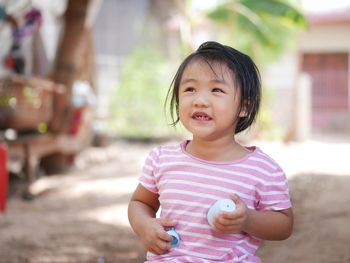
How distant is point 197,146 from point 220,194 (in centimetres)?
20

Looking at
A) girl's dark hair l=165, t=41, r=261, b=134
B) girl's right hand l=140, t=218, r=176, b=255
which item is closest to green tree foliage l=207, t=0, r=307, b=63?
girl's dark hair l=165, t=41, r=261, b=134

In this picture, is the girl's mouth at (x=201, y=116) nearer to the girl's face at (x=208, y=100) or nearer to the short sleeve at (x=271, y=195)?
the girl's face at (x=208, y=100)

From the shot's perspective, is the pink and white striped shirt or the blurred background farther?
the blurred background

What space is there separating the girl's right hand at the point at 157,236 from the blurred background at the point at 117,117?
1167 mm

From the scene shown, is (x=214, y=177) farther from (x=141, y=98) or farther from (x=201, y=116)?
(x=141, y=98)

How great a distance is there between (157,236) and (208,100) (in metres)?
0.46

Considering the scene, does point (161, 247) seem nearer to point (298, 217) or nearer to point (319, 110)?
point (298, 217)

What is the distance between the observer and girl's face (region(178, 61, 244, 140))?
1768 mm

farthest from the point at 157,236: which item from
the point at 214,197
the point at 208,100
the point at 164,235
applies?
the point at 208,100

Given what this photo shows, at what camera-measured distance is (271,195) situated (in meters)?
1.75

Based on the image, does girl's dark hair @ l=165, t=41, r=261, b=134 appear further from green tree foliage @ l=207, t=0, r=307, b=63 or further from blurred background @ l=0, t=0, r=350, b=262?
green tree foliage @ l=207, t=0, r=307, b=63

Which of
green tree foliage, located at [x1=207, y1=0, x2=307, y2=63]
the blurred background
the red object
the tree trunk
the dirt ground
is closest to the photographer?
the dirt ground

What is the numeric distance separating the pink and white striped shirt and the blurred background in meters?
1.06

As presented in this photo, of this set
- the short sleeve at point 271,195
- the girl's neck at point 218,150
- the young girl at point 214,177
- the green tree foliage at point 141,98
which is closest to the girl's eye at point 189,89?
the young girl at point 214,177
